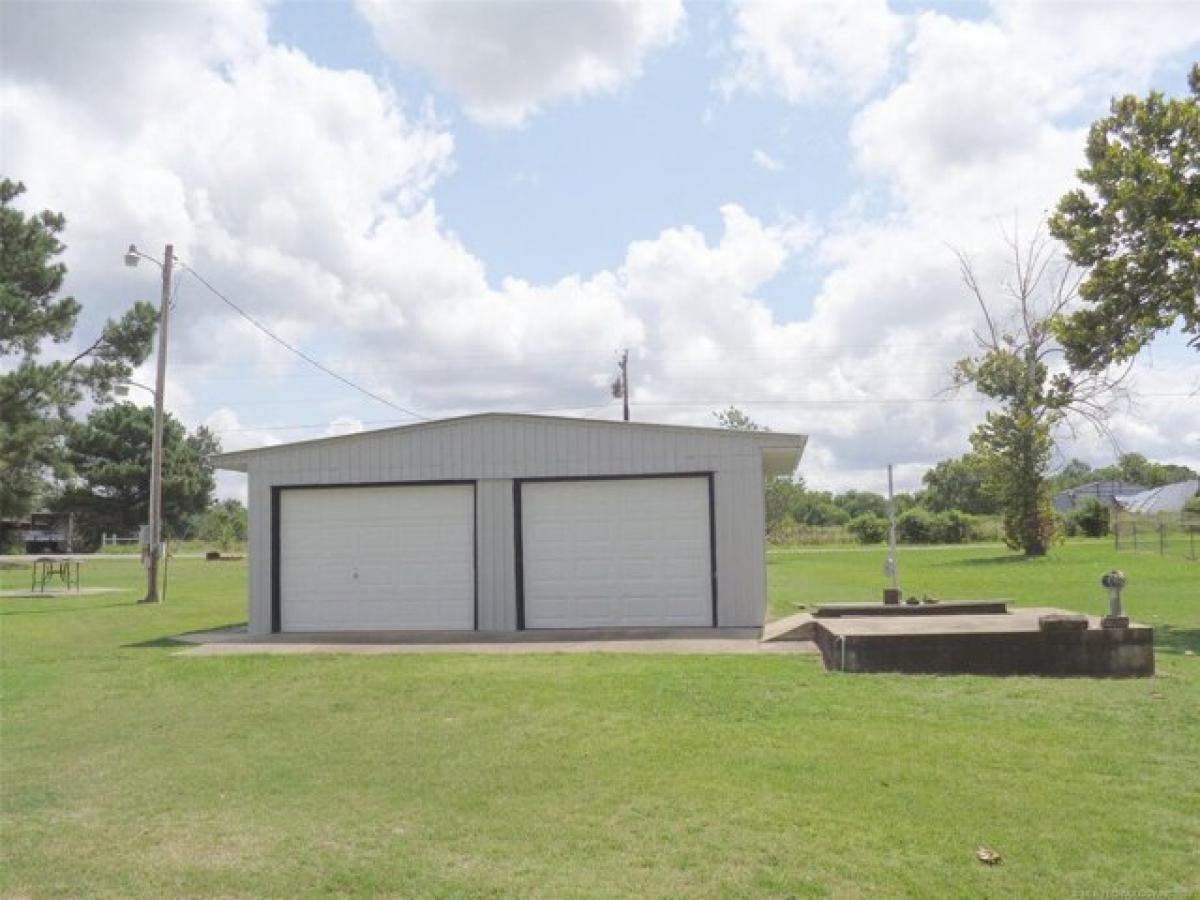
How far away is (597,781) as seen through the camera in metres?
6.10

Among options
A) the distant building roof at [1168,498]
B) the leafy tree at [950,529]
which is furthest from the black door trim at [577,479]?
the distant building roof at [1168,498]

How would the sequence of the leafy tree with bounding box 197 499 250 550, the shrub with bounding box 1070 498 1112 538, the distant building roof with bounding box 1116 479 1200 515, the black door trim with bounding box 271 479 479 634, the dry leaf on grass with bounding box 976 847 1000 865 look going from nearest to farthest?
the dry leaf on grass with bounding box 976 847 1000 865, the black door trim with bounding box 271 479 479 634, the shrub with bounding box 1070 498 1112 538, the leafy tree with bounding box 197 499 250 550, the distant building roof with bounding box 1116 479 1200 515

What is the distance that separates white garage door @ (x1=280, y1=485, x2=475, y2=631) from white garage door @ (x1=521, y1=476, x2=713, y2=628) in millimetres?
1029

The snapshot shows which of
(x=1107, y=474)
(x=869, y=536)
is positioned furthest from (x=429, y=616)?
(x=1107, y=474)

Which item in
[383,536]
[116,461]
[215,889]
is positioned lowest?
[215,889]

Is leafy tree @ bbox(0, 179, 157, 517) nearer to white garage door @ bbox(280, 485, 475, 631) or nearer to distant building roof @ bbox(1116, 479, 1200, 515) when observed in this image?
white garage door @ bbox(280, 485, 475, 631)

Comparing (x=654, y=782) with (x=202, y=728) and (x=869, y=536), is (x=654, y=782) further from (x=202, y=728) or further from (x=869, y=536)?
(x=869, y=536)

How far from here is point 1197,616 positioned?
15031mm

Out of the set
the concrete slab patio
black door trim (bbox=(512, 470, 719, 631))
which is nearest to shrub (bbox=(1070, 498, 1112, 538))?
black door trim (bbox=(512, 470, 719, 631))

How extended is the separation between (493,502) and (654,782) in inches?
388

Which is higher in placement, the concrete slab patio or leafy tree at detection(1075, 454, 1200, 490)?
leafy tree at detection(1075, 454, 1200, 490)

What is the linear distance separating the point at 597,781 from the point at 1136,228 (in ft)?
44.9

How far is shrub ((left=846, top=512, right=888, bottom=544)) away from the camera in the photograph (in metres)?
57.8

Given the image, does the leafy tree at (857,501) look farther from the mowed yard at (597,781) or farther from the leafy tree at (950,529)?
the mowed yard at (597,781)
